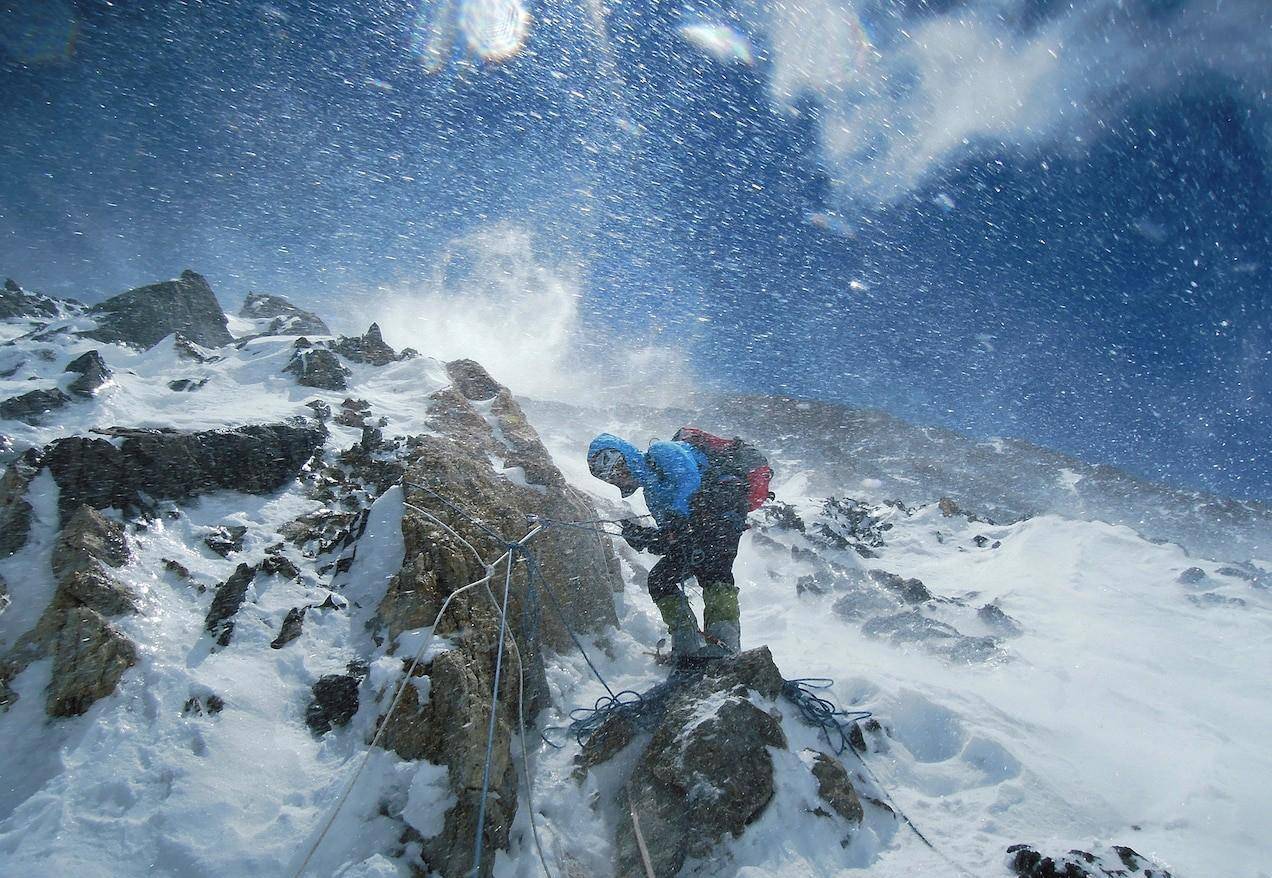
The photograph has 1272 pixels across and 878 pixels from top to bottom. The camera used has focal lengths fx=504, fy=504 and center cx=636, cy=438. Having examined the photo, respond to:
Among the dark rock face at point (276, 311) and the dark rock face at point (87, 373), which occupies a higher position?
the dark rock face at point (276, 311)

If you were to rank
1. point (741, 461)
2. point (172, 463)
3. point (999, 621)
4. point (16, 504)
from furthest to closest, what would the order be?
point (999, 621), point (741, 461), point (172, 463), point (16, 504)

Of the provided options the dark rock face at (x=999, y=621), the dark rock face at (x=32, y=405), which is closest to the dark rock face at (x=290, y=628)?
the dark rock face at (x=32, y=405)

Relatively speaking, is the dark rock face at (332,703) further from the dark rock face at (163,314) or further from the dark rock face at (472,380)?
the dark rock face at (163,314)

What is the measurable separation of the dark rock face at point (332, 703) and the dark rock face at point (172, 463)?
3167 mm

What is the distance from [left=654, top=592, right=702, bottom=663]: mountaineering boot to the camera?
5.91m

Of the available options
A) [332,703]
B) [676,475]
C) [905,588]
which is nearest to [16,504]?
[332,703]

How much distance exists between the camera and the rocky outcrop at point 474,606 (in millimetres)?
3762

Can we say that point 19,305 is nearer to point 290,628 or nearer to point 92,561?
point 92,561

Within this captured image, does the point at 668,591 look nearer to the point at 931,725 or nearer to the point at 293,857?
the point at 931,725

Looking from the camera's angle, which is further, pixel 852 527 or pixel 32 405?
pixel 852 527

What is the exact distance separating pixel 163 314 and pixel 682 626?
30579mm

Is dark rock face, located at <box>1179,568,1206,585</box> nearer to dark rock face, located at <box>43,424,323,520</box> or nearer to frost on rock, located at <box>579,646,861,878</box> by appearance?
frost on rock, located at <box>579,646,861,878</box>

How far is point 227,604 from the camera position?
4.50 m

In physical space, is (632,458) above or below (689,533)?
above
